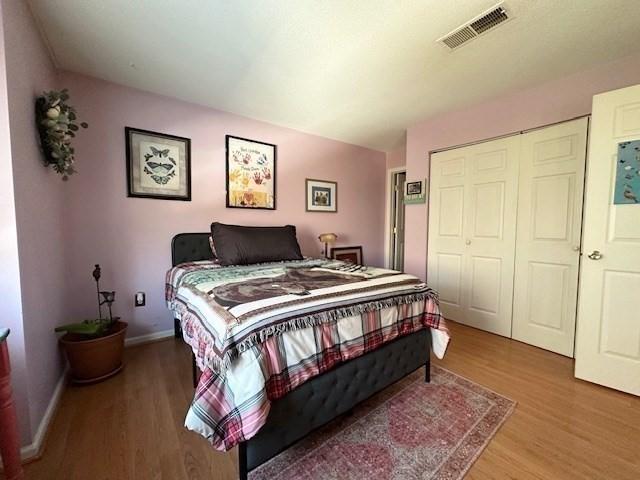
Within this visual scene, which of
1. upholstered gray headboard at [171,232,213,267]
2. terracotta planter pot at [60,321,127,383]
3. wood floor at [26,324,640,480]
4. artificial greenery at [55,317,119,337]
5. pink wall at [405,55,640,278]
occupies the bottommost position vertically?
wood floor at [26,324,640,480]

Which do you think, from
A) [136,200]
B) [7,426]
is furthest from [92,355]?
[136,200]

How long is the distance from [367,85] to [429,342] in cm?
218

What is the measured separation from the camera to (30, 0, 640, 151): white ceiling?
1.54 meters

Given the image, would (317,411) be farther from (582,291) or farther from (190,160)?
(190,160)

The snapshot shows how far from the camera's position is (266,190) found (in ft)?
10.5

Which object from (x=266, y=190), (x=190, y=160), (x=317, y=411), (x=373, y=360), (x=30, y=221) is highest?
(x=190, y=160)

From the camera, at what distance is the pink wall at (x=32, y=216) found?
1257mm

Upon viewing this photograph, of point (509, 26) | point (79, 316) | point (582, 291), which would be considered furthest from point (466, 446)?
point (79, 316)

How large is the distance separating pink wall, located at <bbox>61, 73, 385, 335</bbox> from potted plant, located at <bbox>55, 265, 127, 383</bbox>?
1.63 feet

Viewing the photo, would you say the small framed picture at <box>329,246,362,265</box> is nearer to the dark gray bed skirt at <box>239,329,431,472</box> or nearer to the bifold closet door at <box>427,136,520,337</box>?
the bifold closet door at <box>427,136,520,337</box>

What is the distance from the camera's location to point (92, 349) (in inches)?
71.2

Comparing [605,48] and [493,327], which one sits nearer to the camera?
[605,48]

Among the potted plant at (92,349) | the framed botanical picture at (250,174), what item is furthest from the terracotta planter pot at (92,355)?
the framed botanical picture at (250,174)

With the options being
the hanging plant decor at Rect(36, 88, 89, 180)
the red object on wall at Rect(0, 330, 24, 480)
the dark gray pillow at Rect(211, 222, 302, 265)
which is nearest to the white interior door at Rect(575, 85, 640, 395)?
the dark gray pillow at Rect(211, 222, 302, 265)
